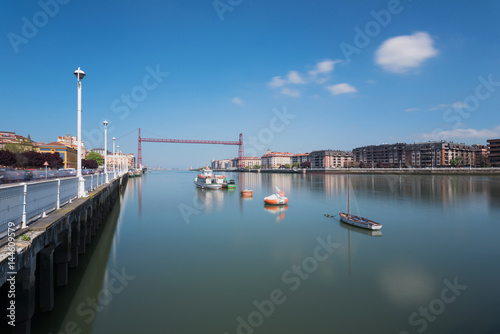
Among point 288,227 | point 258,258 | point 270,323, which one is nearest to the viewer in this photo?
point 270,323

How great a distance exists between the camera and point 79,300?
7953mm

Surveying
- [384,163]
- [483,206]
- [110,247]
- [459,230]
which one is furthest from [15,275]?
[384,163]

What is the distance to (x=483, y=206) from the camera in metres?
26.8

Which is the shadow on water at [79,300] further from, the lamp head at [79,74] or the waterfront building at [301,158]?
the waterfront building at [301,158]

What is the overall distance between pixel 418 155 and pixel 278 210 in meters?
119

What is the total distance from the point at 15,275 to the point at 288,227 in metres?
15.4

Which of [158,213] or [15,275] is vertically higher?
[15,275]

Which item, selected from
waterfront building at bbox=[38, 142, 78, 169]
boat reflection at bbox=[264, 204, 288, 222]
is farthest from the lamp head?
waterfront building at bbox=[38, 142, 78, 169]

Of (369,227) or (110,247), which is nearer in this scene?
(110,247)

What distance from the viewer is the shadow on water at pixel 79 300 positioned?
6.59 metres

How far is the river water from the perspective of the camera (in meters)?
7.00

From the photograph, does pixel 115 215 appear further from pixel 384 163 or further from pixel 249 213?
pixel 384 163

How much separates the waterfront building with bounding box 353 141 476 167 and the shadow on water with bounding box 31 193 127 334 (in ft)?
419

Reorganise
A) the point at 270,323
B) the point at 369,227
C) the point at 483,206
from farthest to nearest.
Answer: the point at 483,206
the point at 369,227
the point at 270,323
